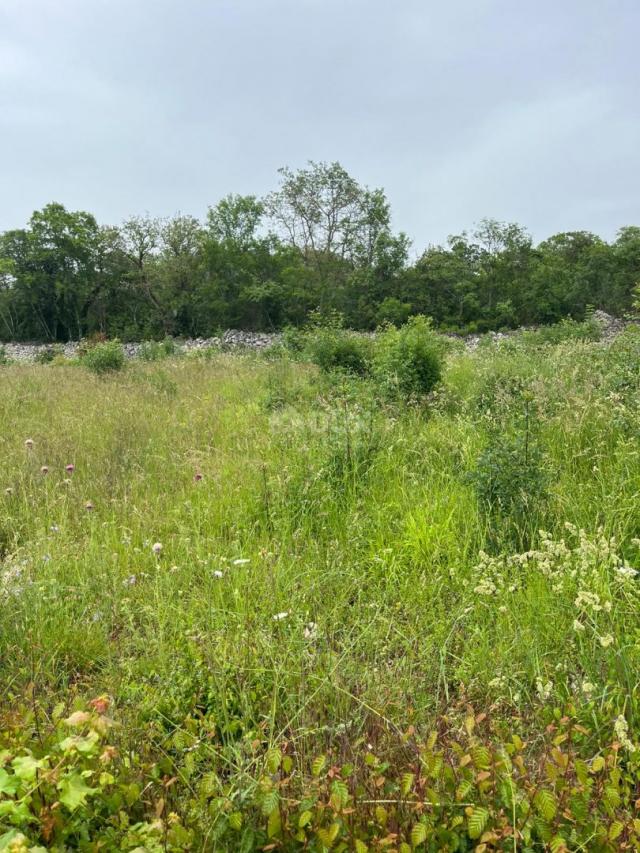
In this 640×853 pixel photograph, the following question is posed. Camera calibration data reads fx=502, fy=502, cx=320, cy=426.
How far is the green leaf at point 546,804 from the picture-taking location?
48.6 inches

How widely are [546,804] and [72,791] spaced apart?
112 cm

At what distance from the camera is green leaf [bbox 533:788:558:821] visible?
4.05ft

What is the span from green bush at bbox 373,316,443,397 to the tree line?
1670 centimetres

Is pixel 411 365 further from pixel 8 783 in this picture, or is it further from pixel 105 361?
pixel 105 361

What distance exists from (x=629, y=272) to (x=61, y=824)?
2915 centimetres

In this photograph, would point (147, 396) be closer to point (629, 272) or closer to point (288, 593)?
point (288, 593)

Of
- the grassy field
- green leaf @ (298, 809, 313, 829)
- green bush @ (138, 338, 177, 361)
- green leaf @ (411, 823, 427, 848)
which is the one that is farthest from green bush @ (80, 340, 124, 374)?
green leaf @ (411, 823, 427, 848)

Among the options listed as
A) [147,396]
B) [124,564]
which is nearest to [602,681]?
[124,564]

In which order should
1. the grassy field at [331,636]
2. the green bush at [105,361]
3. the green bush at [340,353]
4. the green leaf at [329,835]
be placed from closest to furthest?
1. the green leaf at [329,835]
2. the grassy field at [331,636]
3. the green bush at [340,353]
4. the green bush at [105,361]

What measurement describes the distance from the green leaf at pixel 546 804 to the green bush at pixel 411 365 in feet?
16.8

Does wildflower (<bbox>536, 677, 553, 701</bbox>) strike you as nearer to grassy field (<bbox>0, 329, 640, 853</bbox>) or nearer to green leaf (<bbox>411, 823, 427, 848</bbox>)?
grassy field (<bbox>0, 329, 640, 853</bbox>)

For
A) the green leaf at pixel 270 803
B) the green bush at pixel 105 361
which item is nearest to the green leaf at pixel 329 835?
the green leaf at pixel 270 803

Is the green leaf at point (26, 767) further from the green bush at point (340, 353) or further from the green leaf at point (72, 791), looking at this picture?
the green bush at point (340, 353)

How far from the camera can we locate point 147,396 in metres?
8.15
